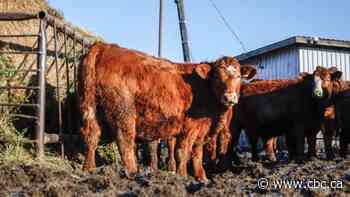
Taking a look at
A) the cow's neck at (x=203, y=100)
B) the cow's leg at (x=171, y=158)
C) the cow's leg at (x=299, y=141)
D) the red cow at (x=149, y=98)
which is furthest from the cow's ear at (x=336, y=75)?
the cow's leg at (x=171, y=158)

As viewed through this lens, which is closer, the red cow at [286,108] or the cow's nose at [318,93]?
the cow's nose at [318,93]

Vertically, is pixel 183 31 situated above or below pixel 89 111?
above

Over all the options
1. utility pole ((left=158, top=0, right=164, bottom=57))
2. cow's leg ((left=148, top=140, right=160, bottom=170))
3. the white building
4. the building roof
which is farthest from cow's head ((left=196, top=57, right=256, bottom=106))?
utility pole ((left=158, top=0, right=164, bottom=57))

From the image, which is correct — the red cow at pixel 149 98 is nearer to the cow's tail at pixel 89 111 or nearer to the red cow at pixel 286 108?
the cow's tail at pixel 89 111

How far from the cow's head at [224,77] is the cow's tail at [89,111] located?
2036 mm

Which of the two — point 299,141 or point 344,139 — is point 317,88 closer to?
point 299,141

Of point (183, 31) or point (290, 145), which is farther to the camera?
point (183, 31)

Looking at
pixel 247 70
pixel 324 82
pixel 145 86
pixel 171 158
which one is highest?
pixel 247 70

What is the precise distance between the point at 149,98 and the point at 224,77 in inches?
59.7

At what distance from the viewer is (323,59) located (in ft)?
63.9

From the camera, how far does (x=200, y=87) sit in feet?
33.5

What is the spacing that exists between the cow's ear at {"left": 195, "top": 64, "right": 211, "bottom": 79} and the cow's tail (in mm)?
1957

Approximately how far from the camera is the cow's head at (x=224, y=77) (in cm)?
991

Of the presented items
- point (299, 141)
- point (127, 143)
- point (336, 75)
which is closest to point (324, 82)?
point (336, 75)
